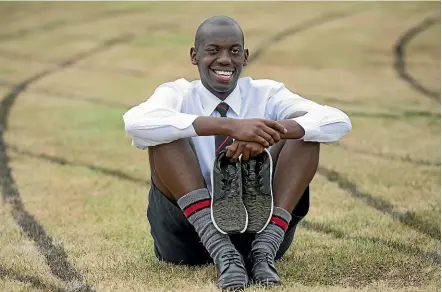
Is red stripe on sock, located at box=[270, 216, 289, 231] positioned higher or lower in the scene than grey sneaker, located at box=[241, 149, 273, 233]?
lower

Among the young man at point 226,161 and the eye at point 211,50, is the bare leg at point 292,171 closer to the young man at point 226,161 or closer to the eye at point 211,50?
the young man at point 226,161

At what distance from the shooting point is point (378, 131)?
7211 mm

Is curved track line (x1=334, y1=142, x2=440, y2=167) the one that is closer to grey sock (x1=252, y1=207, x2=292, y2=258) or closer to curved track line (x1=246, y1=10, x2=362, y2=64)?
grey sock (x1=252, y1=207, x2=292, y2=258)

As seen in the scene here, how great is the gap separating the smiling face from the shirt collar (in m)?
0.02

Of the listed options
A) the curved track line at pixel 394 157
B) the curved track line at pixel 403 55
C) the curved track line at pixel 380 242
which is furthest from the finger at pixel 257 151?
the curved track line at pixel 403 55

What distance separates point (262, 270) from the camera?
3109 mm

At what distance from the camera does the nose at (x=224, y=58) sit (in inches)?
132

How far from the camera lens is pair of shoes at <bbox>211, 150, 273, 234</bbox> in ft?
10.4

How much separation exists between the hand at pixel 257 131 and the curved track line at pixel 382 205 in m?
1.32

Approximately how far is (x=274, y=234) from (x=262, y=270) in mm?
160

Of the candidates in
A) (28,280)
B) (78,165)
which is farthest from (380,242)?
(78,165)

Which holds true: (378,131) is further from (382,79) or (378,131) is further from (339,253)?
(339,253)

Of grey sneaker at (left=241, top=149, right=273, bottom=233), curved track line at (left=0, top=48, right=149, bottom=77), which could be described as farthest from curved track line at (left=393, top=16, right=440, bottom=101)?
grey sneaker at (left=241, top=149, right=273, bottom=233)

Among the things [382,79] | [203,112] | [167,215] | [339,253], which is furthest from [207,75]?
[382,79]
